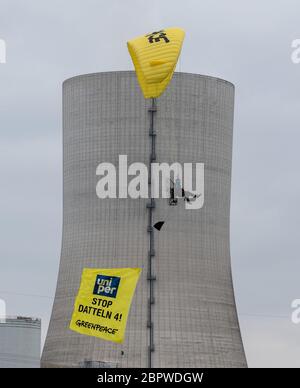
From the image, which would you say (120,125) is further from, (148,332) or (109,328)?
(109,328)

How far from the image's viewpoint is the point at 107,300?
3347 centimetres

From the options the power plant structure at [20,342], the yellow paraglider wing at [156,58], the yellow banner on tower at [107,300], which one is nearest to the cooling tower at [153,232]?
the power plant structure at [20,342]

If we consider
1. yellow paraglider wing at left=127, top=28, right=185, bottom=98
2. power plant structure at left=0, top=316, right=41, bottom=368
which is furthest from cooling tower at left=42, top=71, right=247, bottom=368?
yellow paraglider wing at left=127, top=28, right=185, bottom=98

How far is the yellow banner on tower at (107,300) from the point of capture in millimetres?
33250

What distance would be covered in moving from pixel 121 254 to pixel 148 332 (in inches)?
108

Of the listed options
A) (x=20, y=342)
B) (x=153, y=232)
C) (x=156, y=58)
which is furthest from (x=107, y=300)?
(x=153, y=232)

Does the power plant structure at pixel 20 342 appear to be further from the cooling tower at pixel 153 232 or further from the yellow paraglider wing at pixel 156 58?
the cooling tower at pixel 153 232

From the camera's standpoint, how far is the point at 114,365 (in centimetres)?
5109

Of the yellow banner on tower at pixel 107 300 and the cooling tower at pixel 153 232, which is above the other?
the cooling tower at pixel 153 232

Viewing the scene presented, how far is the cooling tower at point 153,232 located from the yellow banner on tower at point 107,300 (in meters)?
16.7

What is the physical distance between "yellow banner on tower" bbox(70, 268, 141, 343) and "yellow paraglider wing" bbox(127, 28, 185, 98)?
9.47m

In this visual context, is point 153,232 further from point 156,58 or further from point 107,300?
point 107,300

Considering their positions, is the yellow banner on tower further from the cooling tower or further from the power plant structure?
the cooling tower
